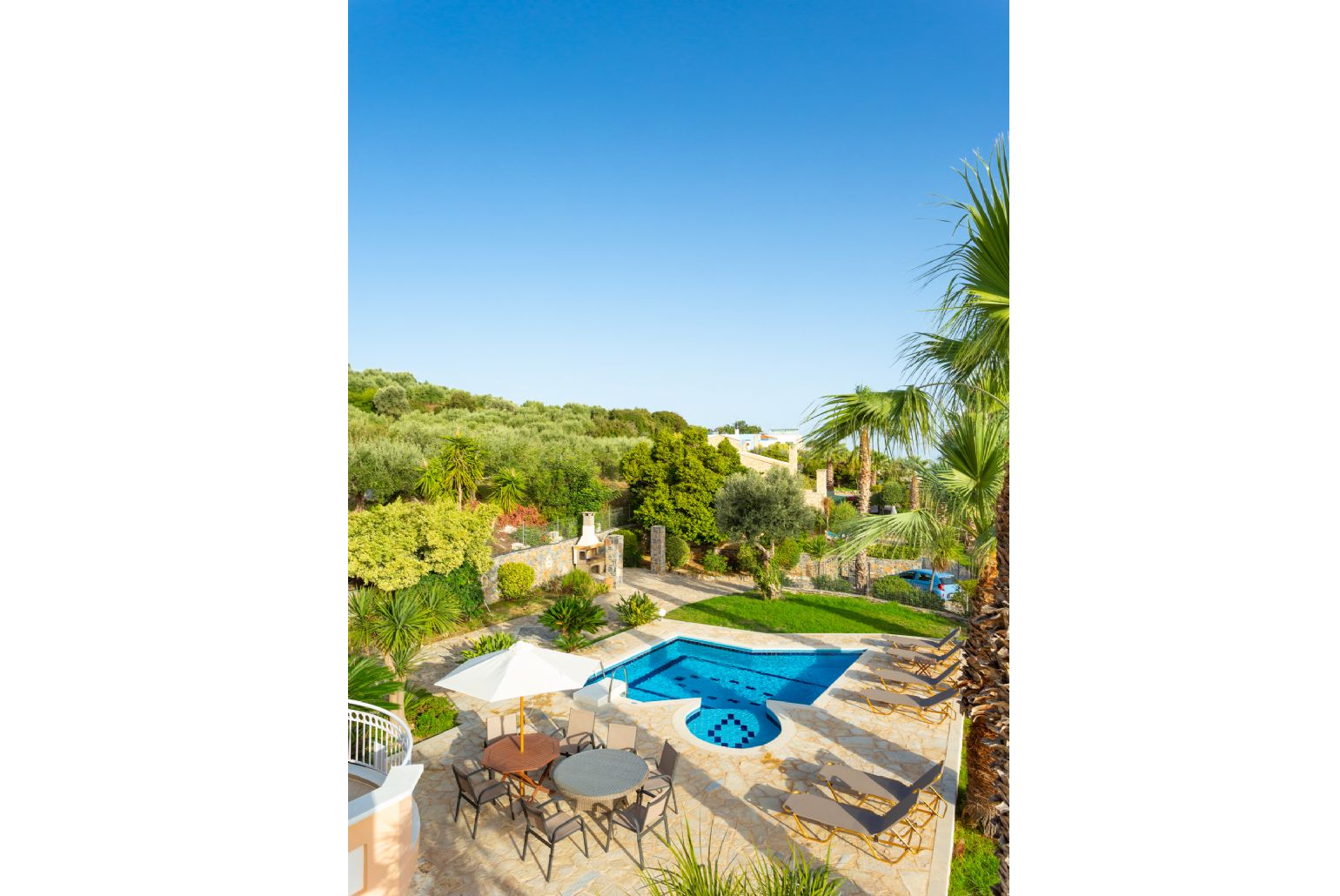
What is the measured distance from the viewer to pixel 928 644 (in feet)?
42.3

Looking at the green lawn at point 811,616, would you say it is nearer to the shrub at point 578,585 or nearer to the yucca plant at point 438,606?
the shrub at point 578,585

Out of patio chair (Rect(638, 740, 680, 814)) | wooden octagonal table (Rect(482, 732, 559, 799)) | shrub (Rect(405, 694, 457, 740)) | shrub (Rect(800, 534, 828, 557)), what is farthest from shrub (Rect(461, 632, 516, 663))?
shrub (Rect(800, 534, 828, 557))

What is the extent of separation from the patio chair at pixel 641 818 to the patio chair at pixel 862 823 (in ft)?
4.59

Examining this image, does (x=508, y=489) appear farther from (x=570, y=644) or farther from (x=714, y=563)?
(x=570, y=644)

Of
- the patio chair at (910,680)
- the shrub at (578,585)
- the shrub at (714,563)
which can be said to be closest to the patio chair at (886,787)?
the patio chair at (910,680)

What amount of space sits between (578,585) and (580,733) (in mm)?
8851

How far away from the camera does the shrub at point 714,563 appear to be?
70.0ft

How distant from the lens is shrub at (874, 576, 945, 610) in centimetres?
1703
